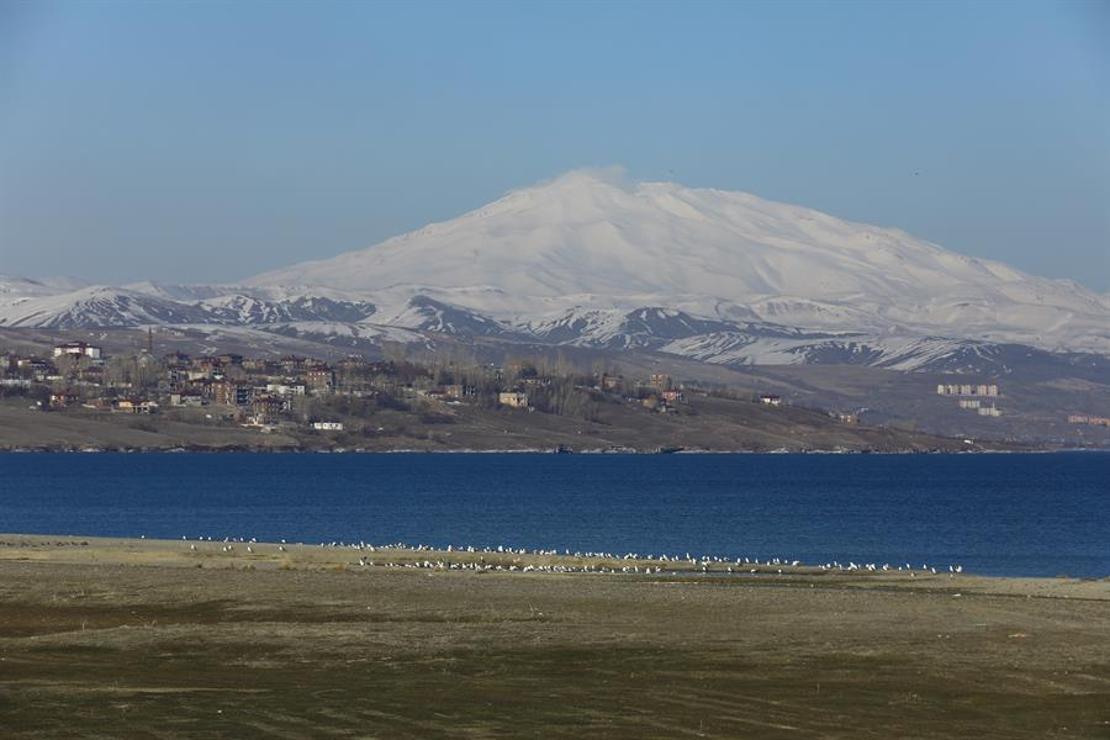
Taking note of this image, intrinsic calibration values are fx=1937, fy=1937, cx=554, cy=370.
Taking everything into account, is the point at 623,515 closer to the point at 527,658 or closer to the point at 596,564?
the point at 596,564

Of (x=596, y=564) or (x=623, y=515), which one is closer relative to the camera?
(x=596, y=564)

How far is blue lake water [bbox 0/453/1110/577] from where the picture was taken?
326 ft

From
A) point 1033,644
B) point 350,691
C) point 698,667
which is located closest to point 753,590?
point 1033,644

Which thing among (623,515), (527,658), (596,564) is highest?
(623,515)

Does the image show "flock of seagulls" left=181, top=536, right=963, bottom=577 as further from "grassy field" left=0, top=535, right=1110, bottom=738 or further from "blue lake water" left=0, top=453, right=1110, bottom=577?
"grassy field" left=0, top=535, right=1110, bottom=738

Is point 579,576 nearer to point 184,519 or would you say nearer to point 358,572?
point 358,572

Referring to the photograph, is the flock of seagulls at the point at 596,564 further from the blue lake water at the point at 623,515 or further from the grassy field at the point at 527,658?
the grassy field at the point at 527,658

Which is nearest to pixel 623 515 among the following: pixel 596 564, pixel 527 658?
pixel 596 564

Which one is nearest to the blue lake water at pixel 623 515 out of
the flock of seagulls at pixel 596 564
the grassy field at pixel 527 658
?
the flock of seagulls at pixel 596 564

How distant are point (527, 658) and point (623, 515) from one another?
96938 millimetres

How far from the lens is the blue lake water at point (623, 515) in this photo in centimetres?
9950

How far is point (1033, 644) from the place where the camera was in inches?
1518

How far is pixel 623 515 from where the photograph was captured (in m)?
132

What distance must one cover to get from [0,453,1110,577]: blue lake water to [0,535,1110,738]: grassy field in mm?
35363
